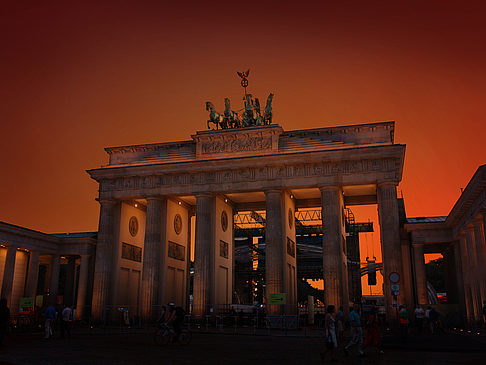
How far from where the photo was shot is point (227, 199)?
46.6 meters

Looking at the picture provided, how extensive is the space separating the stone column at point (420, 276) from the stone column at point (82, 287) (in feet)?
97.3

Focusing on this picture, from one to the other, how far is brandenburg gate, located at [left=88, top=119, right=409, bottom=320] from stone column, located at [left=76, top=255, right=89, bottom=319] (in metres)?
3.46

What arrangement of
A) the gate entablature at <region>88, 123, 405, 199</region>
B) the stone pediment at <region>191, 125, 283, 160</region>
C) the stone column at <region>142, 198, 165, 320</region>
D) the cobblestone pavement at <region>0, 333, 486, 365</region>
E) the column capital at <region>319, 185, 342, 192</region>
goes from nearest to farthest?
the cobblestone pavement at <region>0, 333, 486, 365</region>
the gate entablature at <region>88, 123, 405, 199</region>
the column capital at <region>319, 185, 342, 192</region>
the stone column at <region>142, 198, 165, 320</region>
the stone pediment at <region>191, 125, 283, 160</region>

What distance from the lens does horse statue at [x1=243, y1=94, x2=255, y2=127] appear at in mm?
43875

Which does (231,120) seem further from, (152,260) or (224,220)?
(152,260)

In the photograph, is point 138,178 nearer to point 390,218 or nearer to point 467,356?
point 390,218

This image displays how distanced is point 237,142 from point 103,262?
52.8 feet

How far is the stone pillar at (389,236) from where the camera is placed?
3645 centimetres

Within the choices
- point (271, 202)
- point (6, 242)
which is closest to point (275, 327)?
point (271, 202)

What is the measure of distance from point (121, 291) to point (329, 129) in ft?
78.6

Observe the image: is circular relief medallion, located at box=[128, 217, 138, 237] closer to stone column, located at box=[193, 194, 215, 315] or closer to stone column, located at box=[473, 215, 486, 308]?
stone column, located at box=[193, 194, 215, 315]

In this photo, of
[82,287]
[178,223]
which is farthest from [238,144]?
[82,287]

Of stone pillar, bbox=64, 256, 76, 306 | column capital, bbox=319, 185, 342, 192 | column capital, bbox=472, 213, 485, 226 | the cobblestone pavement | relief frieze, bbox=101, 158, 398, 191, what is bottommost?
the cobblestone pavement

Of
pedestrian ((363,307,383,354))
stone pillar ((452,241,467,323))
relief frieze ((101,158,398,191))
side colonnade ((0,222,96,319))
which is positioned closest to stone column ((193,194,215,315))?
relief frieze ((101,158,398,191))
